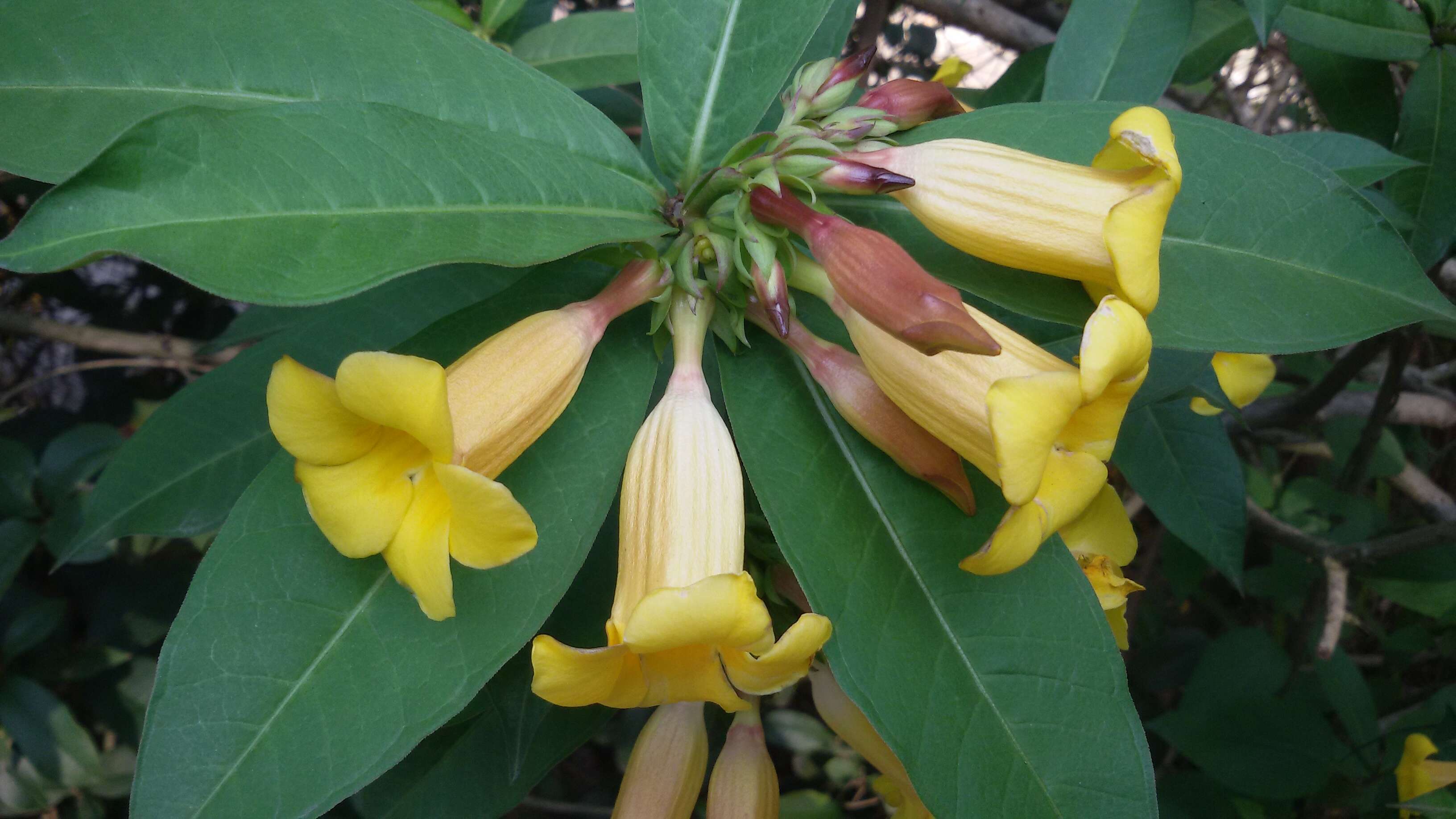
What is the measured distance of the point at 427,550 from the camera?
0.85 meters

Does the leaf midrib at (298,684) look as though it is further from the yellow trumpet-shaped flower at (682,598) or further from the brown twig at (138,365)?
the brown twig at (138,365)

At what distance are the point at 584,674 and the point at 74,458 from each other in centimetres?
188

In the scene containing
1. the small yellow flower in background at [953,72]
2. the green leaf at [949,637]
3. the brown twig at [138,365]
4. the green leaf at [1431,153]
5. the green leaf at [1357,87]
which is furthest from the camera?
the small yellow flower in background at [953,72]

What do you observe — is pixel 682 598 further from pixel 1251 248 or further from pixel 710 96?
pixel 1251 248

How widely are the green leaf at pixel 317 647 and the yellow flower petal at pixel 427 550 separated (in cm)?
6

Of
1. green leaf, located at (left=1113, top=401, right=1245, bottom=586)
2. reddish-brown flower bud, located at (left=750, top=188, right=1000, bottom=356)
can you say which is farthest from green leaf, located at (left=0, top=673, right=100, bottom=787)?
green leaf, located at (left=1113, top=401, right=1245, bottom=586)

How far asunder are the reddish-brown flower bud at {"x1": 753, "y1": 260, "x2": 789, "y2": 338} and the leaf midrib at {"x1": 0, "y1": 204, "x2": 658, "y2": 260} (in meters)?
0.14

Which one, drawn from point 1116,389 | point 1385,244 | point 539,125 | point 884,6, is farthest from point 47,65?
point 884,6

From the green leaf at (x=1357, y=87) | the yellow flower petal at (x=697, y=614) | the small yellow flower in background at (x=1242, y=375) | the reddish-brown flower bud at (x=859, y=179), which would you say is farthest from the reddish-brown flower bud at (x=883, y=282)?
the green leaf at (x=1357, y=87)

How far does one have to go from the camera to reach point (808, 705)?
2.92 m

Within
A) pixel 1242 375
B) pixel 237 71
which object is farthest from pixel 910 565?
pixel 237 71

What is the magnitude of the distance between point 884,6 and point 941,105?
4.66 feet

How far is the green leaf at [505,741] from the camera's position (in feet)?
4.05

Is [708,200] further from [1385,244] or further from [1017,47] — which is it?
[1017,47]
